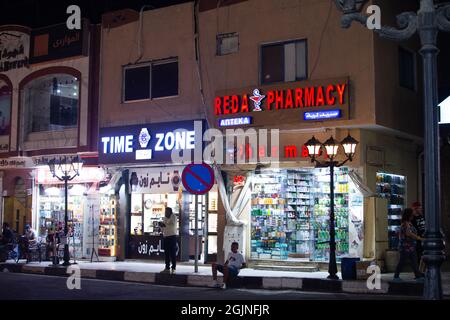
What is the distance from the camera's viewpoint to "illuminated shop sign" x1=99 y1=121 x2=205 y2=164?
20562 millimetres

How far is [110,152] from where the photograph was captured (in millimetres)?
22281

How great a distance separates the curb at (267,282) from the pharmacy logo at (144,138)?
14.8ft

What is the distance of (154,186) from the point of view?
22078mm

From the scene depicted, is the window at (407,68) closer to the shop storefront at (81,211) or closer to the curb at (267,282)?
the curb at (267,282)

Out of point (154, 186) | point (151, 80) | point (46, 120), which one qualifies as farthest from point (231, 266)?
point (46, 120)

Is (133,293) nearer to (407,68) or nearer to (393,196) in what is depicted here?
(393,196)

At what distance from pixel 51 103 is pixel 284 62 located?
10556 millimetres

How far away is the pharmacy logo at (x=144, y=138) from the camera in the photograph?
21422mm

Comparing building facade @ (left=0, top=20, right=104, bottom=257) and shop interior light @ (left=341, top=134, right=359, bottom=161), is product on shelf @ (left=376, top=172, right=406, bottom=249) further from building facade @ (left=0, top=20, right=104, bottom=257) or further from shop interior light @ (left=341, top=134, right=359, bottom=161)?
building facade @ (left=0, top=20, right=104, bottom=257)

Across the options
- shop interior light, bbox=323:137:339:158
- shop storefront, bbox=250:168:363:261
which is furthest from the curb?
shop interior light, bbox=323:137:339:158
